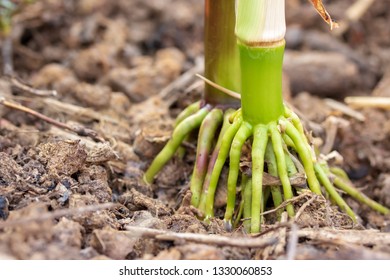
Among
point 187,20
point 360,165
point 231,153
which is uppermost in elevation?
point 187,20

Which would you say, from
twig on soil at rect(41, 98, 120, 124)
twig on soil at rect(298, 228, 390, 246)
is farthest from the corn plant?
twig on soil at rect(41, 98, 120, 124)

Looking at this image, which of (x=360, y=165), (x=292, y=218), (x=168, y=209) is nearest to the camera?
(x=292, y=218)

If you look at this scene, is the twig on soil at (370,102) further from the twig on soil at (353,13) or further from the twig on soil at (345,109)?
the twig on soil at (353,13)

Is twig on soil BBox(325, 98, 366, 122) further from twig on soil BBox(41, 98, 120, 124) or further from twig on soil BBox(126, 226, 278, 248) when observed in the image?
twig on soil BBox(126, 226, 278, 248)

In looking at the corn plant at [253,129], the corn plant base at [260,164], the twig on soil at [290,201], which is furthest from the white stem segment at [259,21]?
the twig on soil at [290,201]

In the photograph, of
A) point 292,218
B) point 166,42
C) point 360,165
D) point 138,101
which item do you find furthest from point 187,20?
point 292,218

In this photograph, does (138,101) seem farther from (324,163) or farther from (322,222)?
(322,222)
